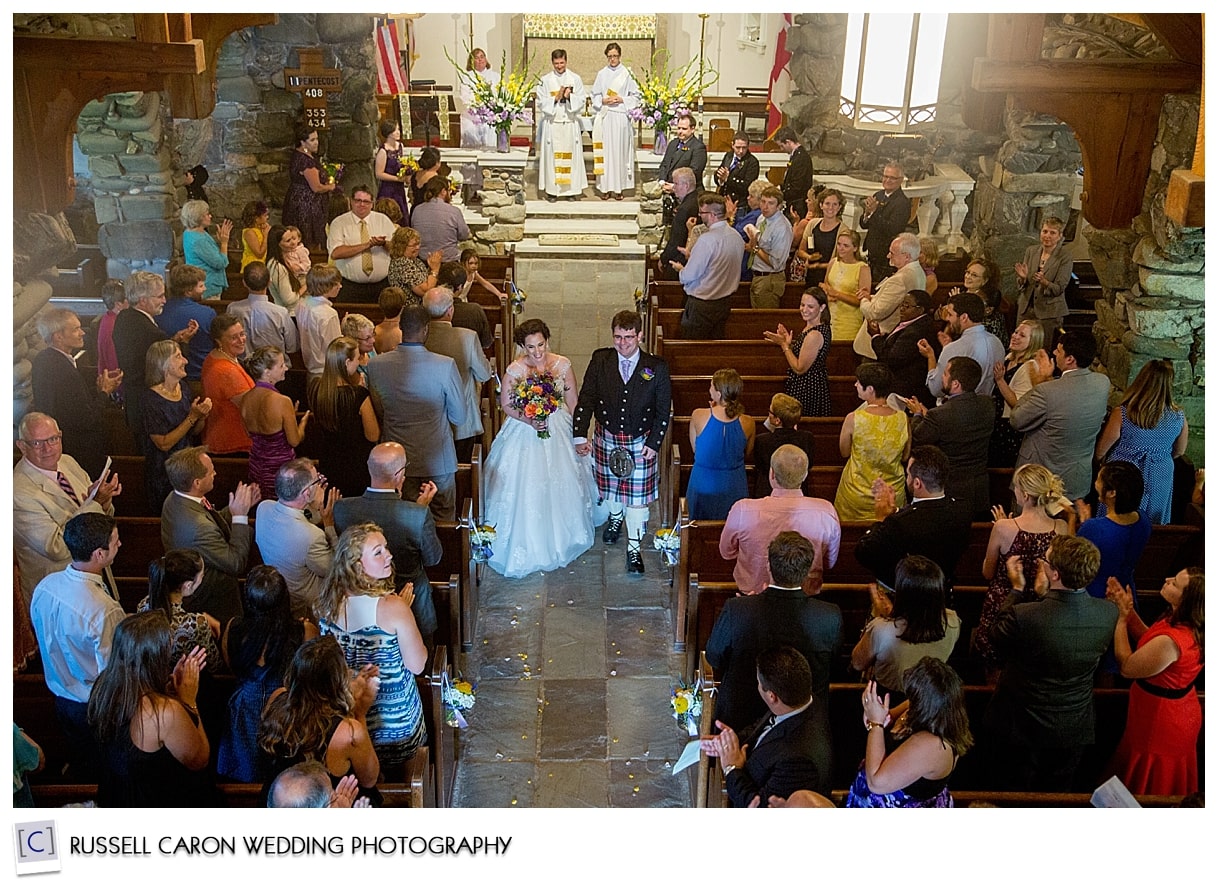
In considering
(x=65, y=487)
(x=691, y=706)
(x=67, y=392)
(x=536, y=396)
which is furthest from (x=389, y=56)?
(x=691, y=706)

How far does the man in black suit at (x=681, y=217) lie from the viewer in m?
8.90

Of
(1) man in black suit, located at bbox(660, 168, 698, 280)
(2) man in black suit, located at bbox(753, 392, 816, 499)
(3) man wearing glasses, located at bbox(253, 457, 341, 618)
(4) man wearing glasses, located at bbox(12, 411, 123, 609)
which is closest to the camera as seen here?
(3) man wearing glasses, located at bbox(253, 457, 341, 618)

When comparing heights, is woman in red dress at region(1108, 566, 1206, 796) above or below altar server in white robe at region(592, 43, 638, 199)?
below

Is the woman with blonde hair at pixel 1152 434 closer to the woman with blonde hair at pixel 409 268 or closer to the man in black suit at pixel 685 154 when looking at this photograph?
the woman with blonde hair at pixel 409 268

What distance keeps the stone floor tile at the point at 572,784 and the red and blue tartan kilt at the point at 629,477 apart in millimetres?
1679

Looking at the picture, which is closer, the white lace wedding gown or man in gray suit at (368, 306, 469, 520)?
man in gray suit at (368, 306, 469, 520)

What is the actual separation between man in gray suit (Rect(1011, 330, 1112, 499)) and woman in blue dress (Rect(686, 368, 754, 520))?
52.4 inches

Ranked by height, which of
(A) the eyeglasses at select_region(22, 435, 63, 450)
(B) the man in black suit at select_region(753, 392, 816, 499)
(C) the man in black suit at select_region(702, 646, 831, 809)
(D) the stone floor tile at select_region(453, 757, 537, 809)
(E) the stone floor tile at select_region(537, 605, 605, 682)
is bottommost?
(D) the stone floor tile at select_region(453, 757, 537, 809)

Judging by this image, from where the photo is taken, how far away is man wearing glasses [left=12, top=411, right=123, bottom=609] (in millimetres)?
4742

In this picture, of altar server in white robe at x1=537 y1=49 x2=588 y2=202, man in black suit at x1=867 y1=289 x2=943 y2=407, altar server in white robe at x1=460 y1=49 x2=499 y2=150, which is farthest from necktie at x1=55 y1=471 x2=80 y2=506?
altar server in white robe at x1=537 y1=49 x2=588 y2=202

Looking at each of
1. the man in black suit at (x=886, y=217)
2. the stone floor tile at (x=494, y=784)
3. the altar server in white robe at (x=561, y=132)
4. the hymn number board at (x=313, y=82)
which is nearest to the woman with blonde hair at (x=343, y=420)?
the stone floor tile at (x=494, y=784)

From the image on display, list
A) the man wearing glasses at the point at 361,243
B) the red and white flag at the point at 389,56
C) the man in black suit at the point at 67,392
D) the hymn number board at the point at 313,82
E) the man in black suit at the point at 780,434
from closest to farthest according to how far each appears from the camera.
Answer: the man in black suit at the point at 780,434, the man in black suit at the point at 67,392, the man wearing glasses at the point at 361,243, the hymn number board at the point at 313,82, the red and white flag at the point at 389,56

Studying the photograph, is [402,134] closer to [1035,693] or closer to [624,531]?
[624,531]
